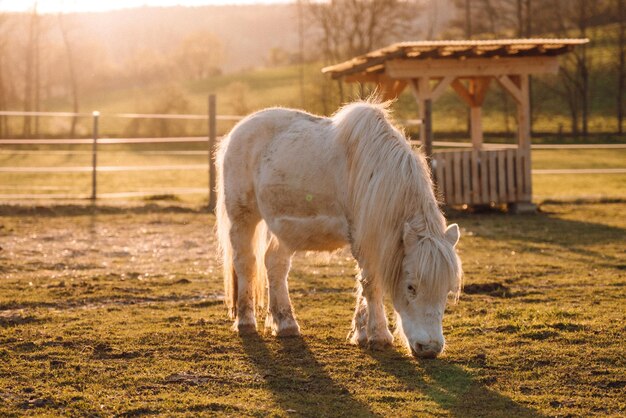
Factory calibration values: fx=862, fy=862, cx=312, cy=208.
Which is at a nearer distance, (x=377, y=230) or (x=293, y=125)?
(x=377, y=230)

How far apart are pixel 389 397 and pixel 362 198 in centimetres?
139

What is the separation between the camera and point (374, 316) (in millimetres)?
5621

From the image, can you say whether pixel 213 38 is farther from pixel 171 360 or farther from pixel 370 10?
pixel 171 360

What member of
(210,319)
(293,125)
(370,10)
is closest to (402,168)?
(293,125)

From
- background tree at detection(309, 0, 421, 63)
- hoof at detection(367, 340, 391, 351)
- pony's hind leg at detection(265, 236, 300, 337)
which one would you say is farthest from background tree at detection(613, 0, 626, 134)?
hoof at detection(367, 340, 391, 351)

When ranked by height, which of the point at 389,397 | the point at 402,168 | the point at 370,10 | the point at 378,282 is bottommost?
the point at 389,397

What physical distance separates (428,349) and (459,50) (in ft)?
33.3

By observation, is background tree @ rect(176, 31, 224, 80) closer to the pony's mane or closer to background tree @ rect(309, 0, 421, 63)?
background tree @ rect(309, 0, 421, 63)

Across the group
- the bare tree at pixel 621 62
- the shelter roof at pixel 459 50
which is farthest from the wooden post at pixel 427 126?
the bare tree at pixel 621 62

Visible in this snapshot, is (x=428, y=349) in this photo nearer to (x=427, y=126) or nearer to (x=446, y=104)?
(x=427, y=126)

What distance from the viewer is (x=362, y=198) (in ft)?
17.7

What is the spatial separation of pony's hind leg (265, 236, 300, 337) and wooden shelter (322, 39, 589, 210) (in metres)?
8.43

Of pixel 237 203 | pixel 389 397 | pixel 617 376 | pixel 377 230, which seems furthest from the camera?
pixel 237 203

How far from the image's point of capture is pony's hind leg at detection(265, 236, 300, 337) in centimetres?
608
